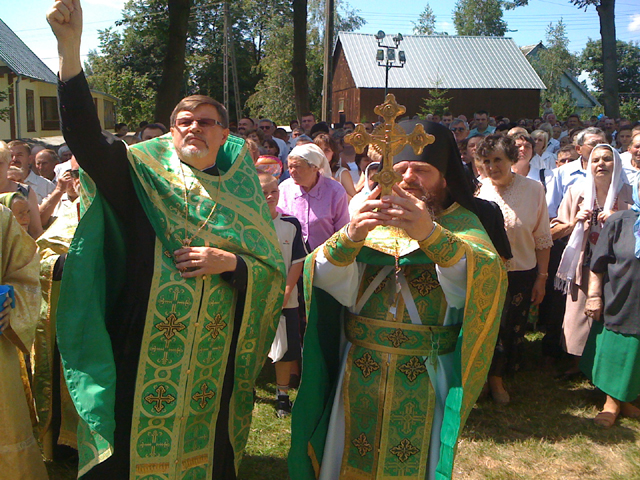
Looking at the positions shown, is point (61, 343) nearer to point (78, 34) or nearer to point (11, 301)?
point (11, 301)

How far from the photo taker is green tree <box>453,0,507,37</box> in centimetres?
7488

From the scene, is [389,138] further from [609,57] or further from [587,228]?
[609,57]

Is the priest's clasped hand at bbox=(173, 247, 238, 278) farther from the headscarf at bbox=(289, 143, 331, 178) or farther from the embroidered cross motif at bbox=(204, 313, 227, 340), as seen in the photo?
the headscarf at bbox=(289, 143, 331, 178)

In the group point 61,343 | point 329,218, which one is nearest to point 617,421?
point 329,218

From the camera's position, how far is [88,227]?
3.04 meters

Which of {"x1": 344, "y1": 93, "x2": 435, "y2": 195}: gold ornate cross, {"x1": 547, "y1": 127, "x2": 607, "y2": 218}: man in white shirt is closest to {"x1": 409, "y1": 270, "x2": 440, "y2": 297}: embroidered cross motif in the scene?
{"x1": 344, "y1": 93, "x2": 435, "y2": 195}: gold ornate cross

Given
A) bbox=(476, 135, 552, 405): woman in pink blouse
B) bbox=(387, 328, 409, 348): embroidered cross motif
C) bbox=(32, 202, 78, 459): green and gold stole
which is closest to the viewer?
bbox=(387, 328, 409, 348): embroidered cross motif

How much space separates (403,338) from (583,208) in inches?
126

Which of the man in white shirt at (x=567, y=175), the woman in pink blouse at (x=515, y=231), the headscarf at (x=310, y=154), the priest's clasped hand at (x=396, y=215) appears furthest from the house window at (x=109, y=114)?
the priest's clasped hand at (x=396, y=215)

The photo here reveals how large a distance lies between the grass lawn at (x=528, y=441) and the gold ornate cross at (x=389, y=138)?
2.30 meters

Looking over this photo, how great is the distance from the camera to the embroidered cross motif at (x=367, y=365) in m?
2.98

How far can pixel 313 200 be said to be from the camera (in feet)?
18.3

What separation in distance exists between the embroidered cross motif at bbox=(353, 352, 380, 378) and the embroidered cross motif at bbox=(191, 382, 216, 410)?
30.2 inches

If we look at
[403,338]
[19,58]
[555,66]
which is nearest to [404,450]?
[403,338]
